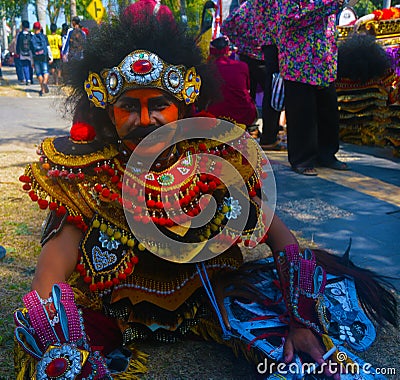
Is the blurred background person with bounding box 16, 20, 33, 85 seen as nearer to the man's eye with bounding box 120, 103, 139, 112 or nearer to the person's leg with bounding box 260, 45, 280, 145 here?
the person's leg with bounding box 260, 45, 280, 145

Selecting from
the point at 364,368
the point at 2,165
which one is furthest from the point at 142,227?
the point at 2,165

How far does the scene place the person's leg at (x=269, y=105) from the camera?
5.18 metres

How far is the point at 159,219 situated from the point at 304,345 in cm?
65

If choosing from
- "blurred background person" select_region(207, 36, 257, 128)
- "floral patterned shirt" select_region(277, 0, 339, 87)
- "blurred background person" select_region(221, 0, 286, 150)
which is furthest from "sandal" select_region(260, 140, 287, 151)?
"floral patterned shirt" select_region(277, 0, 339, 87)

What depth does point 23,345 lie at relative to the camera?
1467mm

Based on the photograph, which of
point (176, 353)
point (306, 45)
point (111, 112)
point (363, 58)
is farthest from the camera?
point (363, 58)

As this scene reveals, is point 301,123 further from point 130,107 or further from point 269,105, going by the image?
point 130,107

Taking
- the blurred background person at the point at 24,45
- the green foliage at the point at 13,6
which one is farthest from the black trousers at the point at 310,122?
the green foliage at the point at 13,6

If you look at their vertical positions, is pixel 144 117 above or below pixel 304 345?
above

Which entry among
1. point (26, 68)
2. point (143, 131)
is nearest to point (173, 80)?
point (143, 131)

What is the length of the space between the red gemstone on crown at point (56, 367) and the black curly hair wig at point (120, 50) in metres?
0.83

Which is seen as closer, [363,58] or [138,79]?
[138,79]

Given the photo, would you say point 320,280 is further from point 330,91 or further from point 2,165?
point 2,165

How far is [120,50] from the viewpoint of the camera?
6.28 ft
